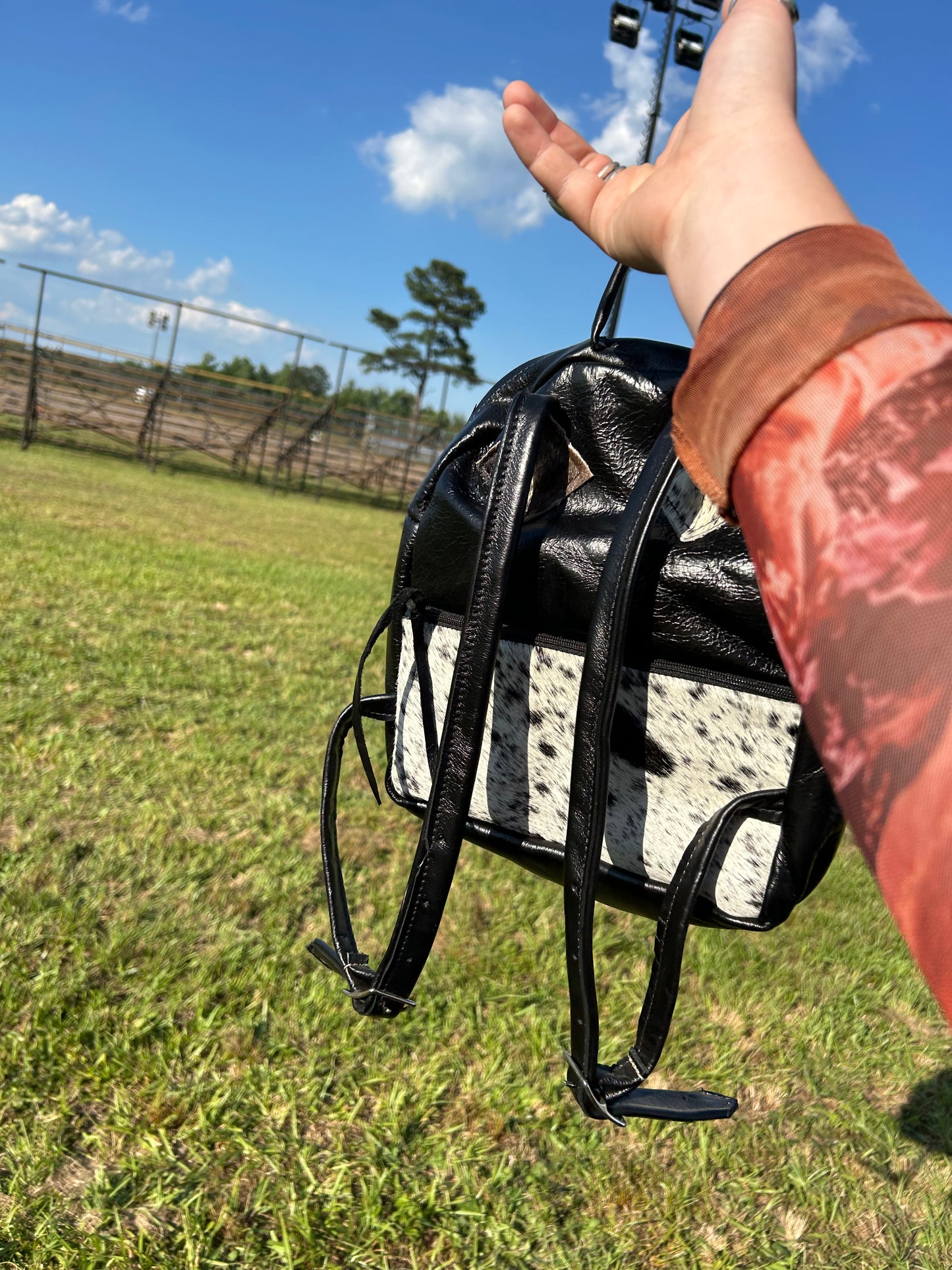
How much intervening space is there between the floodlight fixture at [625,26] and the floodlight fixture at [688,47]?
51 cm

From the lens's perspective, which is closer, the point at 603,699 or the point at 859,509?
the point at 859,509

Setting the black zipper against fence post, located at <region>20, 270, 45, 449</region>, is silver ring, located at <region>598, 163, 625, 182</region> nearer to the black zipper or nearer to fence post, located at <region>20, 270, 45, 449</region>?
the black zipper

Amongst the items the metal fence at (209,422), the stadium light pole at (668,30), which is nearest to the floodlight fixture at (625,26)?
the stadium light pole at (668,30)

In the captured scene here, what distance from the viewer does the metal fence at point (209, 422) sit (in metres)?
15.4

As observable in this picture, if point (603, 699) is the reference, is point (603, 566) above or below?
above

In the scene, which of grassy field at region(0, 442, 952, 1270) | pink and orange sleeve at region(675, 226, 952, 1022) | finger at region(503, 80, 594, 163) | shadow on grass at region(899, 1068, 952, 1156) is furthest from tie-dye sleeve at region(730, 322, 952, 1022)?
shadow on grass at region(899, 1068, 952, 1156)

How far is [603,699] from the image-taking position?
68 cm

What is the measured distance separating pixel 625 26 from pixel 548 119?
10746 mm

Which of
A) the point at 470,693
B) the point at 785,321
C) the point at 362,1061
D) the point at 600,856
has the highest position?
the point at 785,321

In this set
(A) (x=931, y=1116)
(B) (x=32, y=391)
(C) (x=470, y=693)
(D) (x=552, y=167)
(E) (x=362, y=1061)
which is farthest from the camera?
(B) (x=32, y=391)

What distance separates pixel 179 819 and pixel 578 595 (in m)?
2.05

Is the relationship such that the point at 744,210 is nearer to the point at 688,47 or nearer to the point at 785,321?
the point at 785,321

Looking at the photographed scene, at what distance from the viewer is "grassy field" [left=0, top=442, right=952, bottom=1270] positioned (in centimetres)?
134

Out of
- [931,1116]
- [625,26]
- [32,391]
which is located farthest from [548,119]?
[32,391]
